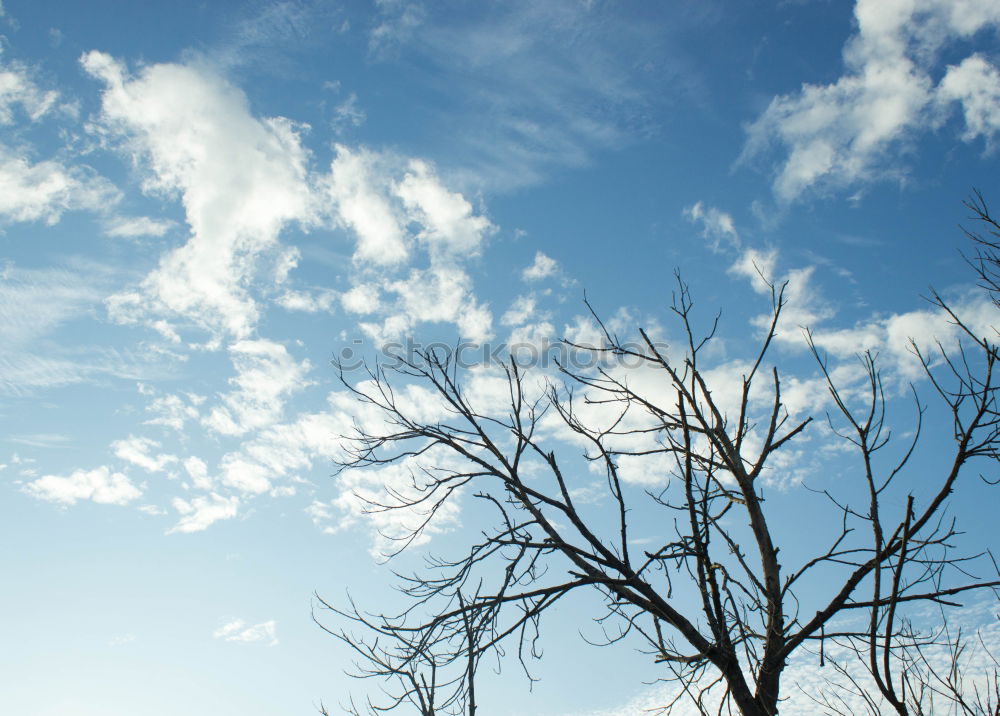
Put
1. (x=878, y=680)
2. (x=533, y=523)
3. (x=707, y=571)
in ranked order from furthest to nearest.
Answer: (x=533, y=523), (x=707, y=571), (x=878, y=680)

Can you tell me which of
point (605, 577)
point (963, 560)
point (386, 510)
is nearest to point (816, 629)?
point (963, 560)

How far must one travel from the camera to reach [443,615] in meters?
4.30

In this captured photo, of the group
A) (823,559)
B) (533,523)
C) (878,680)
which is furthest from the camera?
(533,523)

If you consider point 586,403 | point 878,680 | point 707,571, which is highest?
point 586,403

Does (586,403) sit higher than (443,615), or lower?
higher

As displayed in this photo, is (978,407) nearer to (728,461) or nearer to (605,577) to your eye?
(728,461)

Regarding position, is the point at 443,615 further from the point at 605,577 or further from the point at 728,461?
A: the point at 728,461

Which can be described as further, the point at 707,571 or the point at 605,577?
the point at 605,577

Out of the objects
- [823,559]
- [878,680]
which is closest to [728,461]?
[823,559]

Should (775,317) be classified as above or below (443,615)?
above

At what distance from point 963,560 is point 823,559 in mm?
809

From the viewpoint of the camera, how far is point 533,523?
15.1ft

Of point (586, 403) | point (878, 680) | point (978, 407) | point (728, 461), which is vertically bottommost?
point (878, 680)

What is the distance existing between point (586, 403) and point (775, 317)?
5.19 ft
